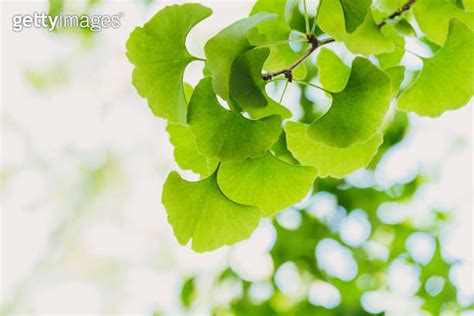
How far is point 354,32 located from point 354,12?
0.6 inches

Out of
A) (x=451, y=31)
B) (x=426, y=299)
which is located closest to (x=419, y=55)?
(x=451, y=31)

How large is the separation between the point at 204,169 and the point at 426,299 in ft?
2.57

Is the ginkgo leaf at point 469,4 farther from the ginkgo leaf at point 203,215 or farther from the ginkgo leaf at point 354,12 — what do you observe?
the ginkgo leaf at point 203,215

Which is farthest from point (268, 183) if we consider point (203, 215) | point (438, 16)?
point (438, 16)

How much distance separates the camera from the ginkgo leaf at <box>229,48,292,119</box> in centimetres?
Result: 32

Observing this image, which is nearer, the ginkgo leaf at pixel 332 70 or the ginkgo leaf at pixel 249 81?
the ginkgo leaf at pixel 249 81

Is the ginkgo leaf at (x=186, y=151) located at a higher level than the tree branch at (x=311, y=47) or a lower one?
lower

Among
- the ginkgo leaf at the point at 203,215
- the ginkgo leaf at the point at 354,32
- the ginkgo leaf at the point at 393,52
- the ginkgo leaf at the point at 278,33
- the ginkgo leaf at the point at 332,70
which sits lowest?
the ginkgo leaf at the point at 203,215

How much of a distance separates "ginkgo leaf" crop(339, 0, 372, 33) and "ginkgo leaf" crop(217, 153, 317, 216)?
96 millimetres

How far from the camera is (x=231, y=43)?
316mm

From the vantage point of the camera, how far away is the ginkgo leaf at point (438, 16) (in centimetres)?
38

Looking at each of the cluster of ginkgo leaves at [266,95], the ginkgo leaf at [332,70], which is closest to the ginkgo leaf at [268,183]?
the cluster of ginkgo leaves at [266,95]

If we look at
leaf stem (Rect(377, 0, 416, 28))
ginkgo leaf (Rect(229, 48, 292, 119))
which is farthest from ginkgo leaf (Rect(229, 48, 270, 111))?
leaf stem (Rect(377, 0, 416, 28))

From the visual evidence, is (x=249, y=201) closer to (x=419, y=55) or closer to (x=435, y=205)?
(x=419, y=55)
